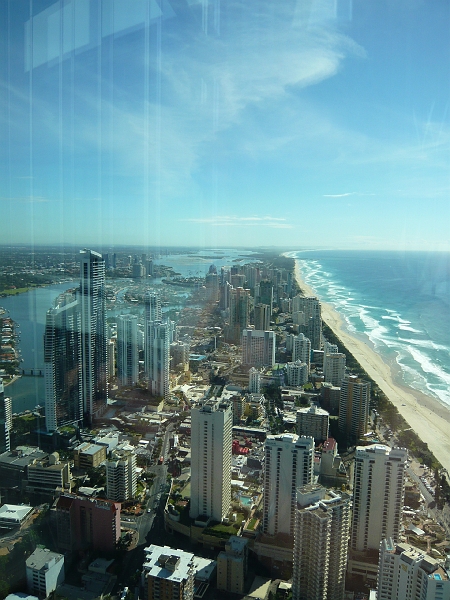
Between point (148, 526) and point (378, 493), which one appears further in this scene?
point (148, 526)

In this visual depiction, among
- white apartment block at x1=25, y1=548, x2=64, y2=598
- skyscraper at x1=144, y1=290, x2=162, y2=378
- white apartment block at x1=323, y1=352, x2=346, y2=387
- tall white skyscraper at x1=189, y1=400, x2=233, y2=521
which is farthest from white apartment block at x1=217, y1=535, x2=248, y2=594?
white apartment block at x1=323, y1=352, x2=346, y2=387

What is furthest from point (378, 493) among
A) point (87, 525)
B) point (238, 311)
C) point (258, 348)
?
point (238, 311)

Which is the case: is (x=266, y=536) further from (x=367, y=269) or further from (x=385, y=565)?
(x=367, y=269)

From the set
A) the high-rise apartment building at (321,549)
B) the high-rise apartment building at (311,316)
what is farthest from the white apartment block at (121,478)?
the high-rise apartment building at (311,316)

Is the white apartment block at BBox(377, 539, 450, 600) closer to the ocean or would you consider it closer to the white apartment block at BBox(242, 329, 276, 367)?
the ocean

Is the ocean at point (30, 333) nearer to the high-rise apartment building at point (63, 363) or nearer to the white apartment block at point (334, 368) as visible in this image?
the high-rise apartment building at point (63, 363)

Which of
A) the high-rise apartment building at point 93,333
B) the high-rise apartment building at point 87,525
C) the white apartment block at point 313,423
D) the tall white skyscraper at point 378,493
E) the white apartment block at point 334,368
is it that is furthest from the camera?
the white apartment block at point 334,368

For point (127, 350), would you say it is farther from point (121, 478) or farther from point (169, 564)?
point (169, 564)
